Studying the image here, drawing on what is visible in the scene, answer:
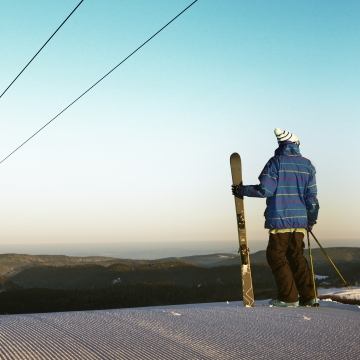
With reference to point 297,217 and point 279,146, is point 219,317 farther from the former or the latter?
point 279,146

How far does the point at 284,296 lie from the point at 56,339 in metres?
3.85

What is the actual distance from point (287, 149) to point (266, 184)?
665 millimetres

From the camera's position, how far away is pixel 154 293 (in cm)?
1727

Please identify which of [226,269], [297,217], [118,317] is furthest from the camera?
[226,269]

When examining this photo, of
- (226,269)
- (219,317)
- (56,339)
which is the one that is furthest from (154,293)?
(56,339)

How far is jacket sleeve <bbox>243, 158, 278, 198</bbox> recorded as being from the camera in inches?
251

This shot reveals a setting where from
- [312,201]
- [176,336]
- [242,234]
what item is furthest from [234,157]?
[176,336]

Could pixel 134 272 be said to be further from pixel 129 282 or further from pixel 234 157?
pixel 234 157

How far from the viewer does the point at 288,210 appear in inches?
255

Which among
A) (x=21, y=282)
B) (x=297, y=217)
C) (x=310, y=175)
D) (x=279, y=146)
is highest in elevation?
(x=279, y=146)

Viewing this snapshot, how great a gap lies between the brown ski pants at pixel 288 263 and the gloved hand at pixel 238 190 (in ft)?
2.26

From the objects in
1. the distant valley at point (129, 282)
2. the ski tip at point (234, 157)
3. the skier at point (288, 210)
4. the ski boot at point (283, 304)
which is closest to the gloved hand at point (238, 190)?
the skier at point (288, 210)

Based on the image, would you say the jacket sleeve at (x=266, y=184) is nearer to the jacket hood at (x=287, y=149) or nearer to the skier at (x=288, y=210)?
the skier at (x=288, y=210)

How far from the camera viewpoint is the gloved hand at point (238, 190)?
669cm
